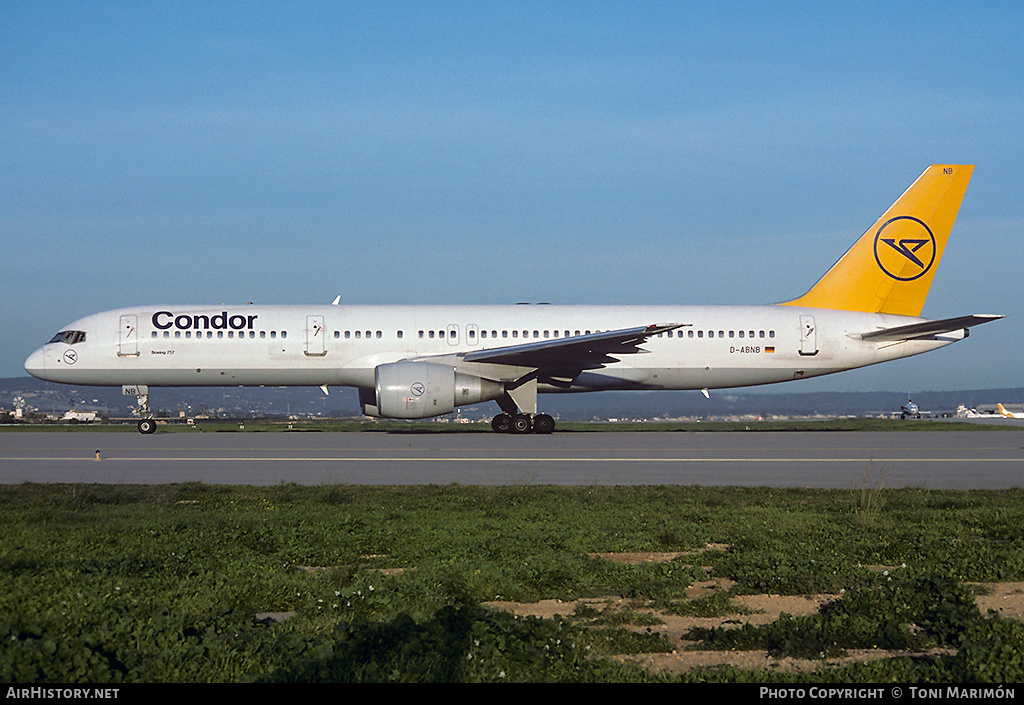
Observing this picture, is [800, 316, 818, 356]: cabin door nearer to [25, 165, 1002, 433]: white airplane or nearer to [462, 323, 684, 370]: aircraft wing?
[25, 165, 1002, 433]: white airplane

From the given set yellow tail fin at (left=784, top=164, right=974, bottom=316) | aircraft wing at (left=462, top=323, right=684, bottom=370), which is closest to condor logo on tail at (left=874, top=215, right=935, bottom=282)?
yellow tail fin at (left=784, top=164, right=974, bottom=316)

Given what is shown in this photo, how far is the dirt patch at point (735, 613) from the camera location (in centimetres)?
486

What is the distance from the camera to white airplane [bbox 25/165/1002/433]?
25500 millimetres

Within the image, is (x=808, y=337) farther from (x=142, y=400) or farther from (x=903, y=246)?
(x=142, y=400)

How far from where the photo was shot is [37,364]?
2648cm

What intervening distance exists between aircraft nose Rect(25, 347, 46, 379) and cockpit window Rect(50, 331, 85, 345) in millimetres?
569

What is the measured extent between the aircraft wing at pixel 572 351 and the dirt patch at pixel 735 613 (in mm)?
17102

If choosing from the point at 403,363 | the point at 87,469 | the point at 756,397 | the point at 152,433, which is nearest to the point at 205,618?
the point at 87,469

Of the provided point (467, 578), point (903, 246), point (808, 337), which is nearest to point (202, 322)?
point (808, 337)

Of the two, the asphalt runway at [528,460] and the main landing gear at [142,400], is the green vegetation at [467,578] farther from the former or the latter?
the main landing gear at [142,400]

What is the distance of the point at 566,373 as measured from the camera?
85.9ft

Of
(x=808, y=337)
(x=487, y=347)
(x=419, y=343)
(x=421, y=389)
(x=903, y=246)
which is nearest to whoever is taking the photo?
(x=421, y=389)

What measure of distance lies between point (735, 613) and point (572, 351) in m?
19.0

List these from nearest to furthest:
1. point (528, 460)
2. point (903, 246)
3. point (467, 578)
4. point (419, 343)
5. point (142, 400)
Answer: point (467, 578)
point (528, 460)
point (419, 343)
point (142, 400)
point (903, 246)
